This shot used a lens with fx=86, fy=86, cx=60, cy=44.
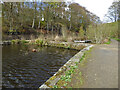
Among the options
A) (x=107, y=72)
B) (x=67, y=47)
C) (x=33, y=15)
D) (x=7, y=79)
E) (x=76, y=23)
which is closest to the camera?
(x=107, y=72)

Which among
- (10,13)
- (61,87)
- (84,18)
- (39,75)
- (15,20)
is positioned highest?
(84,18)

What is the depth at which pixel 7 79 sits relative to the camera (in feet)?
11.8

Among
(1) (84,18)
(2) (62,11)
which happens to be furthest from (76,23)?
(2) (62,11)

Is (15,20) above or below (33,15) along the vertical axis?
below

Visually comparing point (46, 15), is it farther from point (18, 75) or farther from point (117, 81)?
point (117, 81)

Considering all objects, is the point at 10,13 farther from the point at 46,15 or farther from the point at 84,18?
the point at 84,18

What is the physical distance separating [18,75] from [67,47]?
828cm

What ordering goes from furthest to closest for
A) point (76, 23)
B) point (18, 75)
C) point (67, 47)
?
point (76, 23)
point (67, 47)
point (18, 75)

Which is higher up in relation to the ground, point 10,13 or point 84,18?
point 84,18

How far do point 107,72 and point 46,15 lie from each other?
2572cm

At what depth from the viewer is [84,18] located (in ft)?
113

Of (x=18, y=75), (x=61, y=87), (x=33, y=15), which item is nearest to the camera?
(x=61, y=87)

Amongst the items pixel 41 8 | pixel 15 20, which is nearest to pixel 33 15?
pixel 41 8

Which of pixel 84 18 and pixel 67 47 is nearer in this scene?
pixel 67 47
